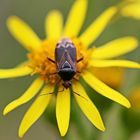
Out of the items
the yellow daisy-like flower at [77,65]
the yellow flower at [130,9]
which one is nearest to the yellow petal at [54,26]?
the yellow daisy-like flower at [77,65]

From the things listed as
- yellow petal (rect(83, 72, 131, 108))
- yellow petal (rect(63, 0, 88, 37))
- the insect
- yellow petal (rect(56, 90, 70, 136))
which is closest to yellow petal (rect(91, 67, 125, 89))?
yellow petal (rect(83, 72, 131, 108))

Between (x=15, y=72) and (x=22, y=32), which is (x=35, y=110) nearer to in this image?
(x=15, y=72)

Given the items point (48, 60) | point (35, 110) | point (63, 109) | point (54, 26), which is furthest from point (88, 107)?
point (54, 26)

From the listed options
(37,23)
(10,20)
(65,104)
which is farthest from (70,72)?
(37,23)

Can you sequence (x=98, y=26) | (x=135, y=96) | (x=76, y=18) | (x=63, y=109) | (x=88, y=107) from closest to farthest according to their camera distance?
1. (x=88, y=107)
2. (x=63, y=109)
3. (x=135, y=96)
4. (x=98, y=26)
5. (x=76, y=18)

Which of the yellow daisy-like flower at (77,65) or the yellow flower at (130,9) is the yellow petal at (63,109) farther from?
the yellow flower at (130,9)

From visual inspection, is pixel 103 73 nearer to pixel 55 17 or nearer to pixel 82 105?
pixel 82 105
